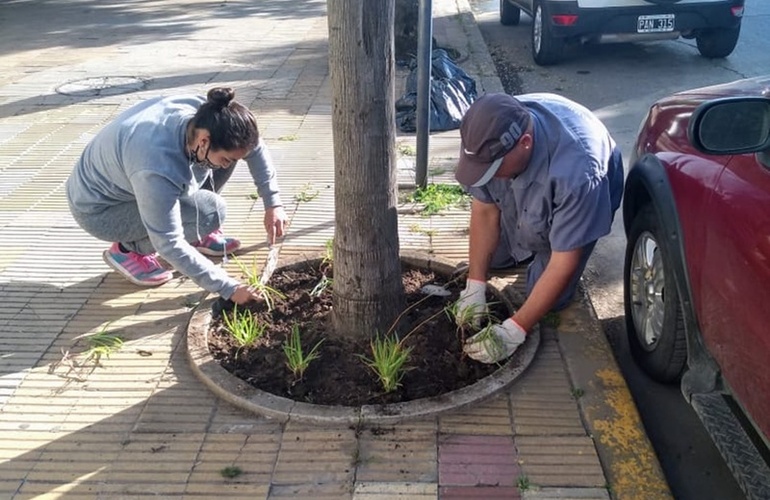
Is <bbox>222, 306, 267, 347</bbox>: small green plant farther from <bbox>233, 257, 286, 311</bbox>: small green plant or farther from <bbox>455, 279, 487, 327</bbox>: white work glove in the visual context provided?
<bbox>455, 279, 487, 327</bbox>: white work glove

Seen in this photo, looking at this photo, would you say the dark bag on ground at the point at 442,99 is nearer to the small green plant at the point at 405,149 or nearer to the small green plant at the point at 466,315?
the small green plant at the point at 405,149

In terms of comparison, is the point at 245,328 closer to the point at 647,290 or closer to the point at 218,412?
the point at 218,412

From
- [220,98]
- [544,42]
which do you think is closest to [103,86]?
[544,42]

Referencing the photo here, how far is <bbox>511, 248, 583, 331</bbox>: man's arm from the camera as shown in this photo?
3342 mm

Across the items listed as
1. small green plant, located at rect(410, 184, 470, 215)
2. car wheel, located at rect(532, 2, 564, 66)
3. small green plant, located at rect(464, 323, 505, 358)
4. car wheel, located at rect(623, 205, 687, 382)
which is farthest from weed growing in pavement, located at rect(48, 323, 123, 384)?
car wheel, located at rect(532, 2, 564, 66)

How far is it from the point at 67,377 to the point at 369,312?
1354 millimetres

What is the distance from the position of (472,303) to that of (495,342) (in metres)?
0.37

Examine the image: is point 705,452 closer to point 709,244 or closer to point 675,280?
point 675,280

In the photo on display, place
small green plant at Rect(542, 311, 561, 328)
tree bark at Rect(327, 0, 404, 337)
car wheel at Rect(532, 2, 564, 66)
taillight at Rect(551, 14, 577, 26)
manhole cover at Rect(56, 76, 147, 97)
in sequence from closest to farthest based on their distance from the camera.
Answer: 1. tree bark at Rect(327, 0, 404, 337)
2. small green plant at Rect(542, 311, 561, 328)
3. manhole cover at Rect(56, 76, 147, 97)
4. taillight at Rect(551, 14, 577, 26)
5. car wheel at Rect(532, 2, 564, 66)

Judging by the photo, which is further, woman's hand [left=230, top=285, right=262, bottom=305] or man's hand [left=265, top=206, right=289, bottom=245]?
man's hand [left=265, top=206, right=289, bottom=245]

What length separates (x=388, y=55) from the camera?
317cm

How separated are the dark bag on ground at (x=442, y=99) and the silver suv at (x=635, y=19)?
2089 millimetres

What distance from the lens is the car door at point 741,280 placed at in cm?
230

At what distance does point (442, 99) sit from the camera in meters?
6.80
